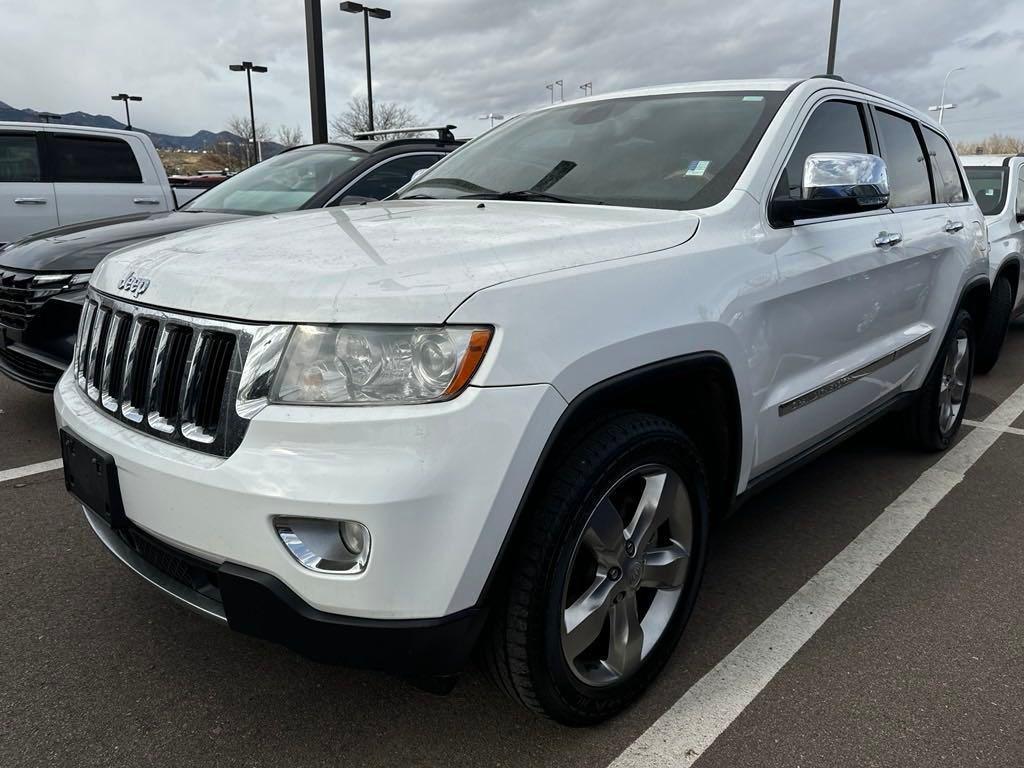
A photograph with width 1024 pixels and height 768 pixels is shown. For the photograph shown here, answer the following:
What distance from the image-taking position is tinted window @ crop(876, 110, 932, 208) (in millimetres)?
3595

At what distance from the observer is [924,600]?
280cm

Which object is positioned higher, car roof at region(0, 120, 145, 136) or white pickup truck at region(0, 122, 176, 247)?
car roof at region(0, 120, 145, 136)

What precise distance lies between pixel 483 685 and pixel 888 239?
7.65 feet

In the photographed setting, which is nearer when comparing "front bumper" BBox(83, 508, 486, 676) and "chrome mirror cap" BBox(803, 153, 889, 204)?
"front bumper" BBox(83, 508, 486, 676)

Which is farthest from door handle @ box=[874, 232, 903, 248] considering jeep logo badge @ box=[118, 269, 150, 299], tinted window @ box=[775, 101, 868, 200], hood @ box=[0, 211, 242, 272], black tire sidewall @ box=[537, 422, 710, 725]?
hood @ box=[0, 211, 242, 272]

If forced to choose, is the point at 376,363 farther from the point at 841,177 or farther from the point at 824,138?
the point at 824,138

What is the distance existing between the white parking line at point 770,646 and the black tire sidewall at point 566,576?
0.42 feet

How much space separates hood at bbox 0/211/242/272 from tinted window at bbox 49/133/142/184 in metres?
3.07

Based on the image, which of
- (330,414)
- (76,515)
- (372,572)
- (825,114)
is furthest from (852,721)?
(76,515)

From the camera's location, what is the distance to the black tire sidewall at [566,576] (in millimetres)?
1840

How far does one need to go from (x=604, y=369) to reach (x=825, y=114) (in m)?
1.84

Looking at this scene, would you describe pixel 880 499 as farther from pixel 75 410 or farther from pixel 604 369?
pixel 75 410

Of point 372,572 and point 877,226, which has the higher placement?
point 877,226

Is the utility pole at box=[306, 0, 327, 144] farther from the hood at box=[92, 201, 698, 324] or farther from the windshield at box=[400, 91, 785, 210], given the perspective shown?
the hood at box=[92, 201, 698, 324]
